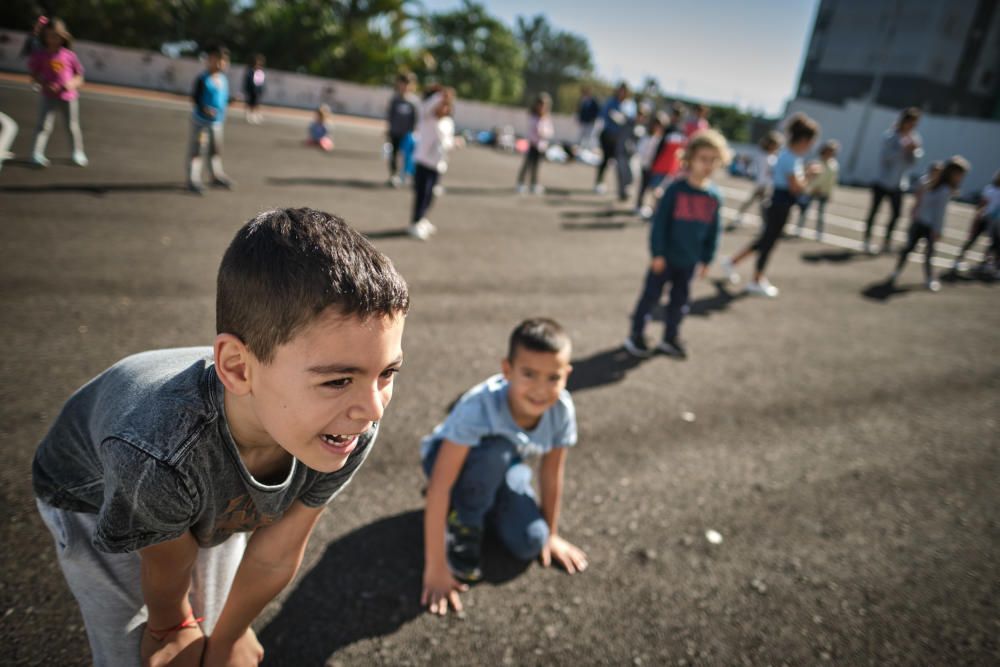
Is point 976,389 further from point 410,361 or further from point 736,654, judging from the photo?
point 410,361

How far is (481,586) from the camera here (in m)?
2.31

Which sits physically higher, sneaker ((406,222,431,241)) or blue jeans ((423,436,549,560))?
sneaker ((406,222,431,241))

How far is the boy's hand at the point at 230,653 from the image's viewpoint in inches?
60.5

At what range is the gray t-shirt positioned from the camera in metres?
1.14

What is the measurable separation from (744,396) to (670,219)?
1.64 meters

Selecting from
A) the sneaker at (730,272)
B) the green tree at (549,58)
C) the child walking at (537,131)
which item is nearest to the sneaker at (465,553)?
the sneaker at (730,272)

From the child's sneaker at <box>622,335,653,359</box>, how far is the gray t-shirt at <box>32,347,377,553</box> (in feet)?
12.3

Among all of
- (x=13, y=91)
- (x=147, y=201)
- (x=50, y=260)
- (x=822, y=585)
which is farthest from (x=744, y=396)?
(x=13, y=91)

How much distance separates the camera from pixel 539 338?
2283 mm

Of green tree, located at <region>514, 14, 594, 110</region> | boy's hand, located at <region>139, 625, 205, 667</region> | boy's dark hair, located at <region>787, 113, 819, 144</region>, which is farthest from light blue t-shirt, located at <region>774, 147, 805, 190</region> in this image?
green tree, located at <region>514, 14, 594, 110</region>

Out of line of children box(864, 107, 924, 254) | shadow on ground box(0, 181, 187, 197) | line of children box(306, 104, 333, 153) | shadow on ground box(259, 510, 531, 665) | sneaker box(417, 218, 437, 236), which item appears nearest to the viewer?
shadow on ground box(259, 510, 531, 665)

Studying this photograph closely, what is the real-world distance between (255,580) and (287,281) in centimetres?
98

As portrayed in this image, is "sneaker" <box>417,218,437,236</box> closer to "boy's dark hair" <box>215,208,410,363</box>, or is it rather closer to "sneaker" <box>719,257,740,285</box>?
"sneaker" <box>719,257,740,285</box>

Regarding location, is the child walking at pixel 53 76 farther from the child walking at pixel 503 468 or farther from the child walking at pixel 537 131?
the child walking at pixel 503 468
